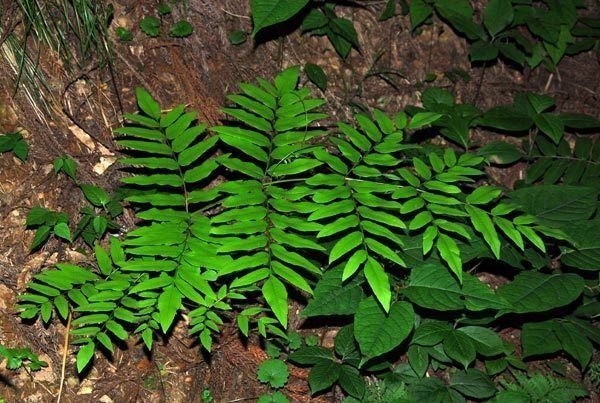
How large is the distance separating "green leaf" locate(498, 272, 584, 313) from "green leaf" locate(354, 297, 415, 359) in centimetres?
50

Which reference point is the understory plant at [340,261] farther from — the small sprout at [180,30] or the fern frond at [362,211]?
the small sprout at [180,30]

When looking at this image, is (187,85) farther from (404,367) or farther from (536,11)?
(536,11)

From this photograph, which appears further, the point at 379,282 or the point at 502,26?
the point at 502,26

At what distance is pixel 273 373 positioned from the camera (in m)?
2.94

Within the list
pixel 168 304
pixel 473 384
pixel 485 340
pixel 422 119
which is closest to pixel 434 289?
pixel 485 340

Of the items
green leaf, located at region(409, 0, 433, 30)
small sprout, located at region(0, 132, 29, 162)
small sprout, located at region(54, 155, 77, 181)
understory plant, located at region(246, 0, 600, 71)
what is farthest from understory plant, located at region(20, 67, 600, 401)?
green leaf, located at region(409, 0, 433, 30)

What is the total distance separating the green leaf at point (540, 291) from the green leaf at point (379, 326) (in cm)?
50

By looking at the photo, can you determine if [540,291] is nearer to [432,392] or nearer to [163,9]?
[432,392]

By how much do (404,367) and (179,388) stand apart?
111cm

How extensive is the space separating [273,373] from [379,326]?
26.6 inches

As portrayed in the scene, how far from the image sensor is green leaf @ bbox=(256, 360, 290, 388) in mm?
2918

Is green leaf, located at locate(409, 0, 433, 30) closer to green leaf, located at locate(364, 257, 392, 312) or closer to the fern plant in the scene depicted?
the fern plant

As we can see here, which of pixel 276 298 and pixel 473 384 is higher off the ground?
pixel 276 298

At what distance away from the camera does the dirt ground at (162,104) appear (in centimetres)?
273
